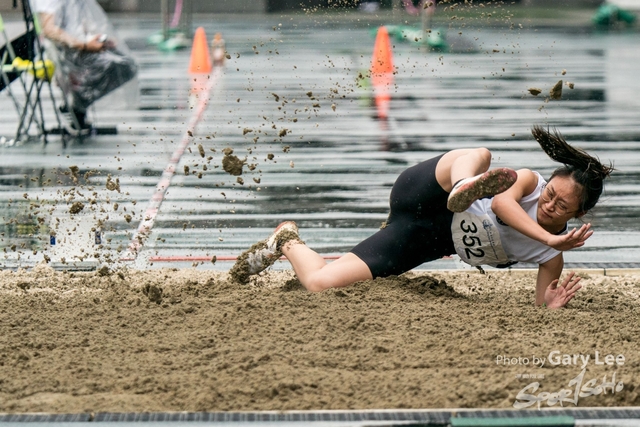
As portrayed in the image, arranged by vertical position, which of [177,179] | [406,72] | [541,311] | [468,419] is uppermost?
[468,419]

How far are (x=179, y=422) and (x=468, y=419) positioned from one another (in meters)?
1.01

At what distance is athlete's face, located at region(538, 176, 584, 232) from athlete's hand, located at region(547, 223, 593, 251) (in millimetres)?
254

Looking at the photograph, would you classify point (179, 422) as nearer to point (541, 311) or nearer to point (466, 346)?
point (466, 346)

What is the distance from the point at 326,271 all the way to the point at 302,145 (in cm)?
590

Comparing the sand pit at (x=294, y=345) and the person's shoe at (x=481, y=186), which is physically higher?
the person's shoe at (x=481, y=186)

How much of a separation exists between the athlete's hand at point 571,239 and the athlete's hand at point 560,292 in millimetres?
353

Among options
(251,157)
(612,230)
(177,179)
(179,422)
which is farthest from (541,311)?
(251,157)

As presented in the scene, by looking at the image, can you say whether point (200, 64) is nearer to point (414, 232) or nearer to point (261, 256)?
point (261, 256)

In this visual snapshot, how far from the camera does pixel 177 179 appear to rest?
9.40m

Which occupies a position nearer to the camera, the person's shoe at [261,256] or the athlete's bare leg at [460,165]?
the athlete's bare leg at [460,165]

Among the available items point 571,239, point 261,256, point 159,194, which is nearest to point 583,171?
point 571,239

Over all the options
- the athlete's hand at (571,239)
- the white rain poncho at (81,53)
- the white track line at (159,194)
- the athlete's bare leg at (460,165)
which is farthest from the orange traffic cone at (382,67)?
the athlete's hand at (571,239)

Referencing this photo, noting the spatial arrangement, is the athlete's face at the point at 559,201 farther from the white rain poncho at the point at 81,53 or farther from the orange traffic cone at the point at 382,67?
the orange traffic cone at the point at 382,67

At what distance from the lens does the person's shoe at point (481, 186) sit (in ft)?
15.3
